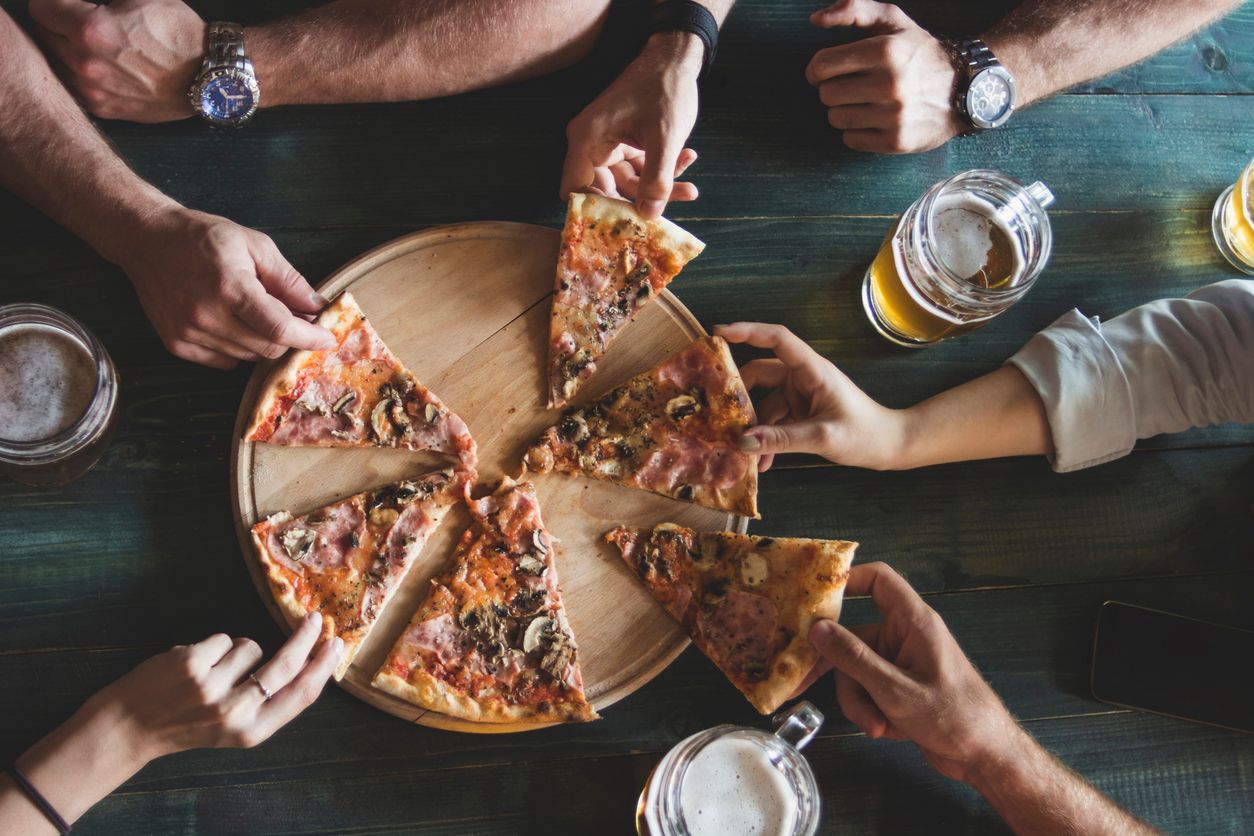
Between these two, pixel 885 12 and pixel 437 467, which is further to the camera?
pixel 885 12

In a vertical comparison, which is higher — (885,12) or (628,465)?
(885,12)

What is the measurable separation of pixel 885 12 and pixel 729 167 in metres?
0.59

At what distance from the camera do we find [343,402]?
7.65ft

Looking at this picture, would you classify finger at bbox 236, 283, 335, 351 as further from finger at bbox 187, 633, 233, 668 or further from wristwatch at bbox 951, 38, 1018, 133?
wristwatch at bbox 951, 38, 1018, 133

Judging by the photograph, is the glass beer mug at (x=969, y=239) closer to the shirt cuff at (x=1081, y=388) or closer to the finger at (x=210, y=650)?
the shirt cuff at (x=1081, y=388)

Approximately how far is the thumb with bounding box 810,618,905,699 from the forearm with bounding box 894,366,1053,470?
1.74 ft

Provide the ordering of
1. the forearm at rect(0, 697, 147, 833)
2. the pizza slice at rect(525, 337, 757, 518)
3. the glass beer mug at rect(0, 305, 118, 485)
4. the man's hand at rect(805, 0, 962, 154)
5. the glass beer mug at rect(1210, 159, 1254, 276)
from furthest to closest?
the glass beer mug at rect(1210, 159, 1254, 276) → the man's hand at rect(805, 0, 962, 154) → the pizza slice at rect(525, 337, 757, 518) → the glass beer mug at rect(0, 305, 118, 485) → the forearm at rect(0, 697, 147, 833)

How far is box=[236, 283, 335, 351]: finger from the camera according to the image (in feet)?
7.06

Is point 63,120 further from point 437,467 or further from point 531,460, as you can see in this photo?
point 531,460

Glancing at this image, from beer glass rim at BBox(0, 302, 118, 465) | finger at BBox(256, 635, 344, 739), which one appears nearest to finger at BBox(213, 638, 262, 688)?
finger at BBox(256, 635, 344, 739)

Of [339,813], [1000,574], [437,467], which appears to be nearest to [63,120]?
[437,467]

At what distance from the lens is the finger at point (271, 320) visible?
7.06 feet

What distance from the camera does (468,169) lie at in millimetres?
2535

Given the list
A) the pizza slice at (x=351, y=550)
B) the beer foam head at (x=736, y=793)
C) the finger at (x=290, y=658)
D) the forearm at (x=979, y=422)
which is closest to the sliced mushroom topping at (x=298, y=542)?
the pizza slice at (x=351, y=550)
